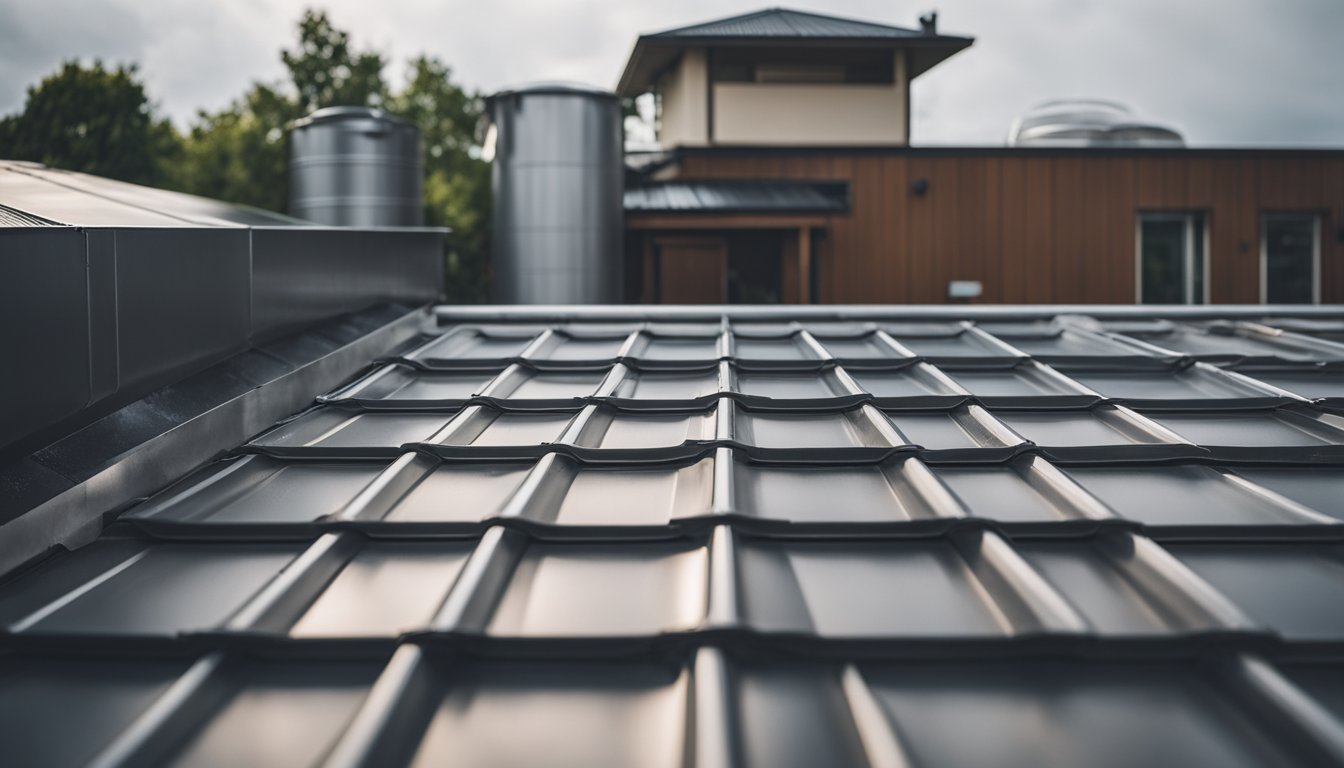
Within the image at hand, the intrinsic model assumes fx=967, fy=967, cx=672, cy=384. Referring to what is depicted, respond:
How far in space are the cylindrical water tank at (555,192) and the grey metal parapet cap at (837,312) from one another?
695 cm

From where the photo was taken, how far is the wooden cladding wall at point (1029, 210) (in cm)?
1432

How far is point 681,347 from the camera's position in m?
3.64

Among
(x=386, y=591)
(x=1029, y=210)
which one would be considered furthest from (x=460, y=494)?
(x=1029, y=210)

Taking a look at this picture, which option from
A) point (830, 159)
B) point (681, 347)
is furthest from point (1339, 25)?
point (681, 347)

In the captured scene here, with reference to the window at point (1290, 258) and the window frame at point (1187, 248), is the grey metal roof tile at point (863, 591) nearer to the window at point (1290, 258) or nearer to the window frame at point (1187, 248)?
the window frame at point (1187, 248)

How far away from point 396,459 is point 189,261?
79 centimetres

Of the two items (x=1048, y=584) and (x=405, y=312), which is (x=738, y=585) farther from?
(x=405, y=312)

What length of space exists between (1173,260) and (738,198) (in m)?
7.58

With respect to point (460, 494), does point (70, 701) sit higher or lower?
lower

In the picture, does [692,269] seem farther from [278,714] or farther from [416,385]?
[278,714]

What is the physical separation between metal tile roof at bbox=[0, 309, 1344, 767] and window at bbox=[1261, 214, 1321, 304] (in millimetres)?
15285

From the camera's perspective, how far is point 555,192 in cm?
1102

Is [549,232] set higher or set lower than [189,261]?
higher

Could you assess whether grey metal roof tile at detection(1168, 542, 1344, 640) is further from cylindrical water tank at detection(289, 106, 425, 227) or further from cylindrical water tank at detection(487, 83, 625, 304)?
cylindrical water tank at detection(289, 106, 425, 227)
